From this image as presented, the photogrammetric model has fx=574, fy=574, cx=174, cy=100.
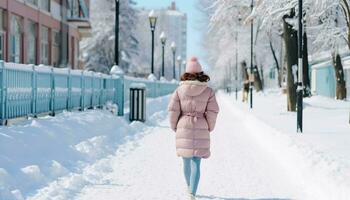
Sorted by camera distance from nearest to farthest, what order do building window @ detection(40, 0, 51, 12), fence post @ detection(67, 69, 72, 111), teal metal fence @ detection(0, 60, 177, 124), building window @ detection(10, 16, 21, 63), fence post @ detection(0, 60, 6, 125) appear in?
fence post @ detection(0, 60, 6, 125) → teal metal fence @ detection(0, 60, 177, 124) → fence post @ detection(67, 69, 72, 111) → building window @ detection(10, 16, 21, 63) → building window @ detection(40, 0, 51, 12)

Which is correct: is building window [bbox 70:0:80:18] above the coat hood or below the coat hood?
above

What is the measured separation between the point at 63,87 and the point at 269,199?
882 centimetres

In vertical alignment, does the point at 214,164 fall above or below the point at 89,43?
below

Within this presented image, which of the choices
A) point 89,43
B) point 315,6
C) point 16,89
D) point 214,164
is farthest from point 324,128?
point 89,43

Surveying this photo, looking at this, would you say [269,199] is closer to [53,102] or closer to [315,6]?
[53,102]

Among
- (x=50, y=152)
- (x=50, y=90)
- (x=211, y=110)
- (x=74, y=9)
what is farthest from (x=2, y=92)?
(x=74, y=9)

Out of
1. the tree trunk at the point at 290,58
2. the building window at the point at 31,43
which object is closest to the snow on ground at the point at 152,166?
the tree trunk at the point at 290,58

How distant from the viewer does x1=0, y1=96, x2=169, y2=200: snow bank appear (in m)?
6.88

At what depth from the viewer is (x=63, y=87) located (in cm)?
1460

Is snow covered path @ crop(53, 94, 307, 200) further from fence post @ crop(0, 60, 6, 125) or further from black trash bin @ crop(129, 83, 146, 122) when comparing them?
black trash bin @ crop(129, 83, 146, 122)

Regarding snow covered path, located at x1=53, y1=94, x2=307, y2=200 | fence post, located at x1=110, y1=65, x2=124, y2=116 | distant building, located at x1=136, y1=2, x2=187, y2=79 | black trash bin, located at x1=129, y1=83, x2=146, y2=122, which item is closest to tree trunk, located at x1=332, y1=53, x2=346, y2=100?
fence post, located at x1=110, y1=65, x2=124, y2=116

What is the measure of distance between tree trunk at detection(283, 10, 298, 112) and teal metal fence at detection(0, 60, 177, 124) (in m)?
6.61

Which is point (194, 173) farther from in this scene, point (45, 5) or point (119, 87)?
point (45, 5)

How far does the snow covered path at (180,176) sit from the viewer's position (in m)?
7.10
